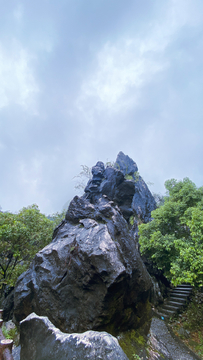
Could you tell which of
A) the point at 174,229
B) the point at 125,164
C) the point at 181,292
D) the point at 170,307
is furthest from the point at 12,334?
the point at 125,164

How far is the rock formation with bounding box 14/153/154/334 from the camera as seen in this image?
5.38m

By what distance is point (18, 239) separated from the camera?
32.9 ft

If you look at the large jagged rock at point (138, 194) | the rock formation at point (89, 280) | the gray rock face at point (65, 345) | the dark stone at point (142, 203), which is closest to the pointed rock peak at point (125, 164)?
the large jagged rock at point (138, 194)

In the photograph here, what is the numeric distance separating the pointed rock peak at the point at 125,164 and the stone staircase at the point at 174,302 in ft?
53.0

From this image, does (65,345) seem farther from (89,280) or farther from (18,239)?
(18,239)

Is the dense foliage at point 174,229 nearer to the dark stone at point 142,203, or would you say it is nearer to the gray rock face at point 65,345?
the dark stone at point 142,203

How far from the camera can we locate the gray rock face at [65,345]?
2291 millimetres

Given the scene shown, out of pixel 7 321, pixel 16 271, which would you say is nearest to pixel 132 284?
pixel 7 321

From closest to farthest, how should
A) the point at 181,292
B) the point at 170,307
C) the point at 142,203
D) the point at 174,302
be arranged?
1. the point at 170,307
2. the point at 174,302
3. the point at 181,292
4. the point at 142,203

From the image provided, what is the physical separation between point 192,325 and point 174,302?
11.1 ft

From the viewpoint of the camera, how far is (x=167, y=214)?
45.6ft

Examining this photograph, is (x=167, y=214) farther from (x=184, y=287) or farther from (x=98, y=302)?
(x=98, y=302)

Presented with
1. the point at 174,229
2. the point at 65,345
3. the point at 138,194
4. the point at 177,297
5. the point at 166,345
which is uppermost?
the point at 138,194

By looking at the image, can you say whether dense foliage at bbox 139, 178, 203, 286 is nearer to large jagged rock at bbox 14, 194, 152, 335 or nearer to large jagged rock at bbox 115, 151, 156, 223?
large jagged rock at bbox 14, 194, 152, 335
